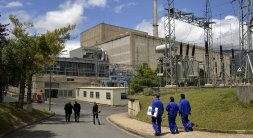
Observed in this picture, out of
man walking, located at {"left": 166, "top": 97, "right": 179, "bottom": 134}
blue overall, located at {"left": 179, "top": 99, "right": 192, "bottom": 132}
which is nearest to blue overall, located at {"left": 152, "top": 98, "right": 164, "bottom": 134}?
man walking, located at {"left": 166, "top": 97, "right": 179, "bottom": 134}

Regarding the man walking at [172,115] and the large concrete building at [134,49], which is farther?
the large concrete building at [134,49]

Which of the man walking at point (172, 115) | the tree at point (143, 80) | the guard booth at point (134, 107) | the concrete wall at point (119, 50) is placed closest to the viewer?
the man walking at point (172, 115)

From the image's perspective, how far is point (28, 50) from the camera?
34875 mm

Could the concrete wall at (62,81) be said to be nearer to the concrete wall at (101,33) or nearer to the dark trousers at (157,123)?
the concrete wall at (101,33)

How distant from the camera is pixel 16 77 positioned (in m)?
33.4

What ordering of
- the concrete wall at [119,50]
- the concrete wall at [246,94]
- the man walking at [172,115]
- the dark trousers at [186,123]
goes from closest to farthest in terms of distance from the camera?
1. the man walking at [172,115]
2. the dark trousers at [186,123]
3. the concrete wall at [246,94]
4. the concrete wall at [119,50]

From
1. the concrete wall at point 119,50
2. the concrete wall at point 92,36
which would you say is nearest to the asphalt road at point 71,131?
the concrete wall at point 119,50

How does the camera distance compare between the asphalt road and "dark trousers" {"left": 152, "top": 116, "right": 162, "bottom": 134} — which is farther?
the asphalt road

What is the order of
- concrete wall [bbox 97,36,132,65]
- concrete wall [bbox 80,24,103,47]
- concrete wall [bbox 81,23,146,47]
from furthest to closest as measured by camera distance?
1. concrete wall [bbox 80,24,103,47]
2. concrete wall [bbox 81,23,146,47]
3. concrete wall [bbox 97,36,132,65]

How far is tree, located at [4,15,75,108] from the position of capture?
1316 inches

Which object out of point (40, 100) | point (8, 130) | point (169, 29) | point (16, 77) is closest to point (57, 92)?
point (40, 100)

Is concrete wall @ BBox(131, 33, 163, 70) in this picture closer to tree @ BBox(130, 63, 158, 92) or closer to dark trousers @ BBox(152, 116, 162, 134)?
tree @ BBox(130, 63, 158, 92)

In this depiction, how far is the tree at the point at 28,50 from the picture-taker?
3344 centimetres

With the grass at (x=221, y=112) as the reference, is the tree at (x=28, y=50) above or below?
above
